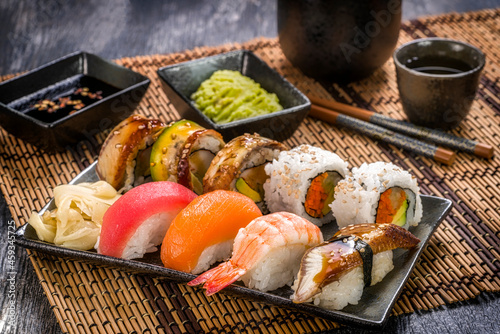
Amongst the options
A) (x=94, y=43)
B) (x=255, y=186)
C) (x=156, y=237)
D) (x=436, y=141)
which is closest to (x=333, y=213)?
(x=255, y=186)

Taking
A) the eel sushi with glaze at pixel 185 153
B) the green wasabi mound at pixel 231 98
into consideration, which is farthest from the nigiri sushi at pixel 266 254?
the green wasabi mound at pixel 231 98

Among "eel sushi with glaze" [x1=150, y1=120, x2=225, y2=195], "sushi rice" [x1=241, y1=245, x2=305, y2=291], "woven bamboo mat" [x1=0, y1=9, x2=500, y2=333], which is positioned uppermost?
"eel sushi with glaze" [x1=150, y1=120, x2=225, y2=195]

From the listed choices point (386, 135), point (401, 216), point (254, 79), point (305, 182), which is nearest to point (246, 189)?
point (305, 182)

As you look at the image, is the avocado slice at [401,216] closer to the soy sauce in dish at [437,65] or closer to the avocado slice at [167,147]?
the avocado slice at [167,147]

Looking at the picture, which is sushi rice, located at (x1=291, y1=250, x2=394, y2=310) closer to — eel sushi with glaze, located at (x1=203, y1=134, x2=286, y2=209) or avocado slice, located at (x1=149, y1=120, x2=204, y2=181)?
eel sushi with glaze, located at (x1=203, y1=134, x2=286, y2=209)

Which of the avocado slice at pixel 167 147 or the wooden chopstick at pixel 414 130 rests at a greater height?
the avocado slice at pixel 167 147

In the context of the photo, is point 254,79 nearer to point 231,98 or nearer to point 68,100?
point 231,98

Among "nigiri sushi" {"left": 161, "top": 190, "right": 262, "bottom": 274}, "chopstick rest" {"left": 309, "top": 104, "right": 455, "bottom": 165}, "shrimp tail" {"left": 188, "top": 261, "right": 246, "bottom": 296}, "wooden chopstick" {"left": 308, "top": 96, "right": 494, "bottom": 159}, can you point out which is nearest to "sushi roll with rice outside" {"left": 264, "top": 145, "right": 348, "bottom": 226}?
"nigiri sushi" {"left": 161, "top": 190, "right": 262, "bottom": 274}
